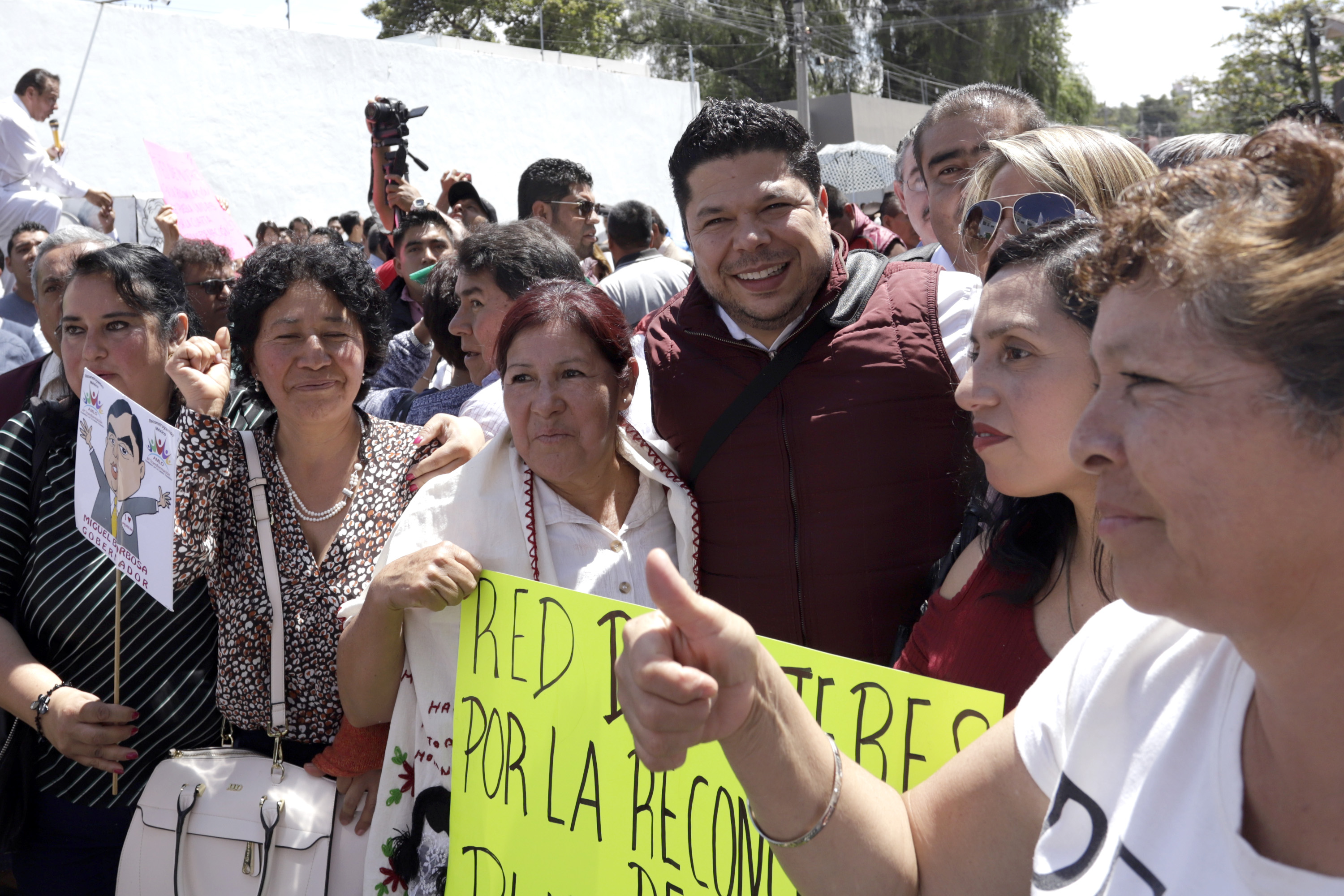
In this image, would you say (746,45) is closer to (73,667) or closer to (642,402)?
(642,402)

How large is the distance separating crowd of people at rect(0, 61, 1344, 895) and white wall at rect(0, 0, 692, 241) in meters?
12.7

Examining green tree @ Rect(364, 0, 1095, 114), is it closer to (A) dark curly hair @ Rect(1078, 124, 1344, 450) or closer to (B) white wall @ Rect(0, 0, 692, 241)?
(B) white wall @ Rect(0, 0, 692, 241)

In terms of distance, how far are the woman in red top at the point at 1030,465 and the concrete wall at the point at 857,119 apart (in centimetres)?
2840

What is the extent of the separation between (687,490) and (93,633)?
1549 mm

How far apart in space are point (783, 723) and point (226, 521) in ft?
5.55

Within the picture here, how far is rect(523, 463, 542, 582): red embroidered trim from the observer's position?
229cm

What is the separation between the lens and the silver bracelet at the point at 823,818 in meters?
1.42

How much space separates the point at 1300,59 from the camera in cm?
2612

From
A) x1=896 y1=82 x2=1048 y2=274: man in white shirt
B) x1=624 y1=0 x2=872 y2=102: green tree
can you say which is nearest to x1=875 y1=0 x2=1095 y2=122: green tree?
x1=624 y1=0 x2=872 y2=102: green tree

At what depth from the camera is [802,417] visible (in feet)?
7.74

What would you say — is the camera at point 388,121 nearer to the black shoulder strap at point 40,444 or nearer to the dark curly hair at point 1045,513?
the black shoulder strap at point 40,444

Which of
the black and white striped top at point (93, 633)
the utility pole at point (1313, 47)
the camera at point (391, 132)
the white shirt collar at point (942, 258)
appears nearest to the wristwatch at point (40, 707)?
the black and white striped top at point (93, 633)

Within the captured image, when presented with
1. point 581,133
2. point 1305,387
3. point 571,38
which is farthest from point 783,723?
point 571,38

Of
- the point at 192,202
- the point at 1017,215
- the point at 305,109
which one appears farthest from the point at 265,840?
the point at 305,109
